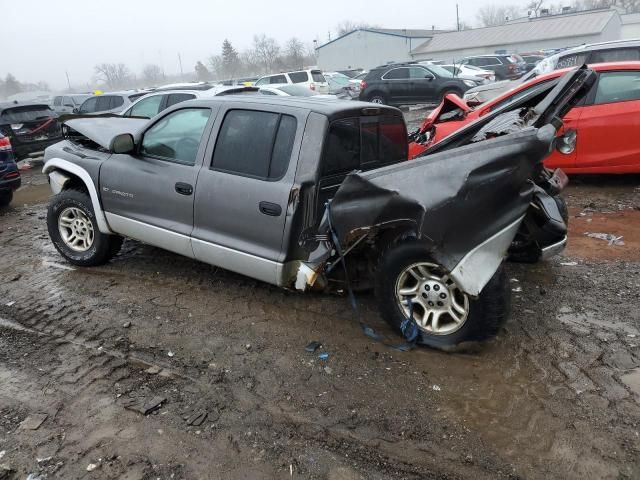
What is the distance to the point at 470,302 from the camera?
3416 mm

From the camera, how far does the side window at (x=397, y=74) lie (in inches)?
715

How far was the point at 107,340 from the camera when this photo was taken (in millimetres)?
3990

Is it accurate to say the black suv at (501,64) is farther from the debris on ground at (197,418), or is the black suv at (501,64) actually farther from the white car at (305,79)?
the debris on ground at (197,418)

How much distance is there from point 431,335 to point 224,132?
232cm

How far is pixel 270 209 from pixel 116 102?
11.8m

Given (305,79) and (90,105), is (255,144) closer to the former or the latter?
(90,105)

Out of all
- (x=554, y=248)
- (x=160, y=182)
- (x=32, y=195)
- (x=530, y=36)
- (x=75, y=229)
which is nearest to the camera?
(x=554, y=248)

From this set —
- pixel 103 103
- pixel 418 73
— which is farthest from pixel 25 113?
pixel 418 73

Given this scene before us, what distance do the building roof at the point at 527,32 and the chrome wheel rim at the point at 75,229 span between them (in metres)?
51.0

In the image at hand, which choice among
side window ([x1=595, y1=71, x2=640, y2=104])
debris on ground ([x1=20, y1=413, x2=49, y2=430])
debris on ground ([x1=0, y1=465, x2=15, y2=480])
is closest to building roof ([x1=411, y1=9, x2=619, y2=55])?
side window ([x1=595, y1=71, x2=640, y2=104])

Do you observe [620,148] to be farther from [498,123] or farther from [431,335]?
[431,335]

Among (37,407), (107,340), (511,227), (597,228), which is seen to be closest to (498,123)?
(511,227)

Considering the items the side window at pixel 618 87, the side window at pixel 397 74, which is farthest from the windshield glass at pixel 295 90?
the side window at pixel 618 87

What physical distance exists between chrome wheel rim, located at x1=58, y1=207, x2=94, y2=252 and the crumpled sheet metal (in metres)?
3.46
